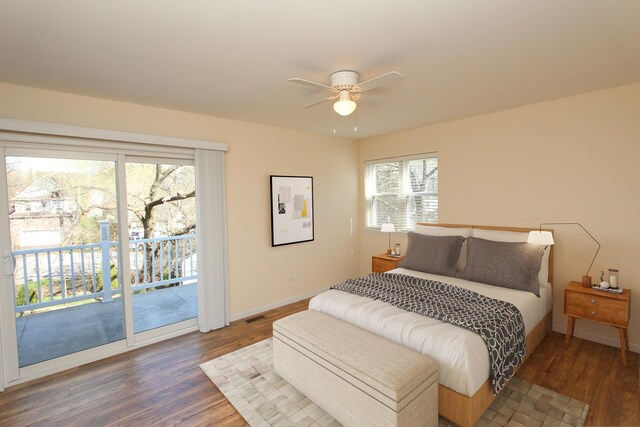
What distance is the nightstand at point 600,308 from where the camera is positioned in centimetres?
257

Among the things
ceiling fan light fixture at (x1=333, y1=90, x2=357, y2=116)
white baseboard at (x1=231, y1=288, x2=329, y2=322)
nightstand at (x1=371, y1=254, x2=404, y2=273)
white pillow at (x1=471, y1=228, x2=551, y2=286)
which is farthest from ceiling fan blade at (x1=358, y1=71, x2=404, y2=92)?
white baseboard at (x1=231, y1=288, x2=329, y2=322)

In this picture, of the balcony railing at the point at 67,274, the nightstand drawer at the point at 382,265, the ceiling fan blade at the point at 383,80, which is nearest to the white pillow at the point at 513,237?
the nightstand drawer at the point at 382,265

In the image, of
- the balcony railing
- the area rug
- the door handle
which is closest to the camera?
the area rug

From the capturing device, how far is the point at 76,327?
3.14 metres

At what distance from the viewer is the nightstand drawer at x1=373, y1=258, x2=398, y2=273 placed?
4.13m

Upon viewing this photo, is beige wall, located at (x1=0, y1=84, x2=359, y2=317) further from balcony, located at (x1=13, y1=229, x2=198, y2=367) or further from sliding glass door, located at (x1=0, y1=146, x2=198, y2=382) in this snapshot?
balcony, located at (x1=13, y1=229, x2=198, y2=367)

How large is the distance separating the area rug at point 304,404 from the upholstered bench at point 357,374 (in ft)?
0.33

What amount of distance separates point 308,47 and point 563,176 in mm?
2915

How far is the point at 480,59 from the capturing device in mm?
2143

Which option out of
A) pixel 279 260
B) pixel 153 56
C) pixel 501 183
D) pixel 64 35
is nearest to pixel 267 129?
pixel 279 260

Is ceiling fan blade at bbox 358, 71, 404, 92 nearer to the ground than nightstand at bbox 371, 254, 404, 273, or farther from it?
farther from it

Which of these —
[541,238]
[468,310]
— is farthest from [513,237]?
[468,310]

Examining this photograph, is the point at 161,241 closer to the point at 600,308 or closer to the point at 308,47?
the point at 308,47

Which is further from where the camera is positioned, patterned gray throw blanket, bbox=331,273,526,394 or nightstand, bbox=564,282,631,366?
nightstand, bbox=564,282,631,366
